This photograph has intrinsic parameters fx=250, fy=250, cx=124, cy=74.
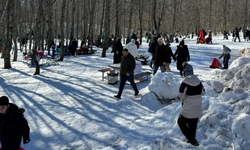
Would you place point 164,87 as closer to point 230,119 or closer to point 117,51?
point 230,119

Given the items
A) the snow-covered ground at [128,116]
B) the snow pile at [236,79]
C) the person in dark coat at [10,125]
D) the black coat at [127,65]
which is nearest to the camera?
the person in dark coat at [10,125]

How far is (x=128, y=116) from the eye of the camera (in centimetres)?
650

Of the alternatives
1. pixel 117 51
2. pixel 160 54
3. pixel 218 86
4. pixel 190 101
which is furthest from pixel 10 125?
pixel 117 51

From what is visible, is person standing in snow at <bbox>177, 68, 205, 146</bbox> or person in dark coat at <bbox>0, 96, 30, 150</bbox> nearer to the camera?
person in dark coat at <bbox>0, 96, 30, 150</bbox>

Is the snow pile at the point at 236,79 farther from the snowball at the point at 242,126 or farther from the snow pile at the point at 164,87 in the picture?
the snowball at the point at 242,126

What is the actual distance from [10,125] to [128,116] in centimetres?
345

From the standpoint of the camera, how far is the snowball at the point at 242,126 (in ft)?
15.2

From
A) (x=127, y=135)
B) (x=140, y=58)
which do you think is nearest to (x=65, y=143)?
(x=127, y=135)

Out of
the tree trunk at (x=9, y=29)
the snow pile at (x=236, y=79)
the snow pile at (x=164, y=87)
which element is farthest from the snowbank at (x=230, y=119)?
the tree trunk at (x=9, y=29)

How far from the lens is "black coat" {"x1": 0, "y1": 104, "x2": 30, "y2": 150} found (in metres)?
3.52

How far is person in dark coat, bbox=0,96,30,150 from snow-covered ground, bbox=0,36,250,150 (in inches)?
51.9

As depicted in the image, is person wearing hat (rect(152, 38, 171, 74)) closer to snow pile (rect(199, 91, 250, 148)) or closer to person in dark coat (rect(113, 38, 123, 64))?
person in dark coat (rect(113, 38, 123, 64))

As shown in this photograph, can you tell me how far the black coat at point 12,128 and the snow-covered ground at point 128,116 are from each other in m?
1.31

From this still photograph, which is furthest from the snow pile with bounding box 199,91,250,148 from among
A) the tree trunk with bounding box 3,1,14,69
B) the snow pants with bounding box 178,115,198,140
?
the tree trunk with bounding box 3,1,14,69
